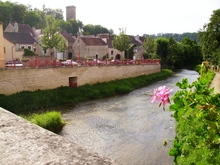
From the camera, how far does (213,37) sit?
33.3 m

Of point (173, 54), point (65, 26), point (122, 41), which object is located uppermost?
point (65, 26)

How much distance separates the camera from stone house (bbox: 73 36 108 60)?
42750mm

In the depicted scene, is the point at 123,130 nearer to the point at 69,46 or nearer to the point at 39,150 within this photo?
the point at 39,150

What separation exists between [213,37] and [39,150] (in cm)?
3499

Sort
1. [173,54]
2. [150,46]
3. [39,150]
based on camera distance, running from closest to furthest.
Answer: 1. [39,150]
2. [150,46]
3. [173,54]

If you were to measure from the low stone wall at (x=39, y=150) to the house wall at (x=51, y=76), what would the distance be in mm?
16374

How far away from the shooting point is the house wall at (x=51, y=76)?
58.6 feet

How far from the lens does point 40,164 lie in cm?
167

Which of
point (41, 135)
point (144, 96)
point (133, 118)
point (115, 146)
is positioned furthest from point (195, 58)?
point (41, 135)

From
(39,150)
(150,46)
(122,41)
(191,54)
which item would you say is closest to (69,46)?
(122,41)

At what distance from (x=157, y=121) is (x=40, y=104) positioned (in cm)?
826

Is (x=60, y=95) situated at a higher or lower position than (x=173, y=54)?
lower

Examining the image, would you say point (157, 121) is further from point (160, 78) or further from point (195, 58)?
point (195, 58)

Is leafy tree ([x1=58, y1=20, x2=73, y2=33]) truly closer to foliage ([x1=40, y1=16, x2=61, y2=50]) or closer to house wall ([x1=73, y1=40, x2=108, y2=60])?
house wall ([x1=73, y1=40, x2=108, y2=60])
